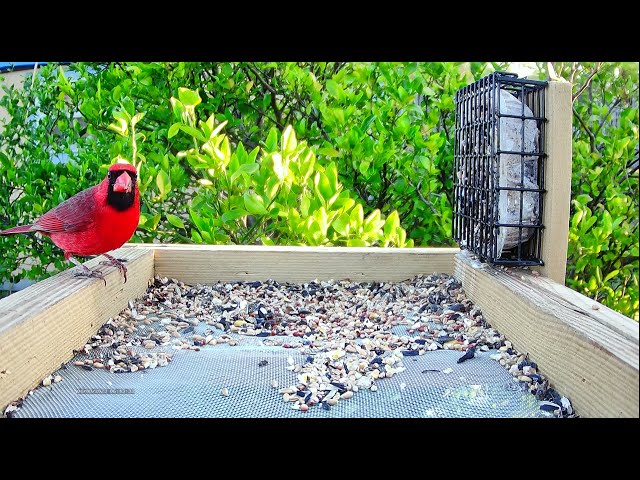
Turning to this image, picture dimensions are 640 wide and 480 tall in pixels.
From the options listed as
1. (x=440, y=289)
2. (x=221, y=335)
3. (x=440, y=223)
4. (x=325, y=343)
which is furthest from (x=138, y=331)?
(x=440, y=223)

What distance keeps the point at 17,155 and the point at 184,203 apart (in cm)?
66

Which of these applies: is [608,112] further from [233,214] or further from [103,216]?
[103,216]

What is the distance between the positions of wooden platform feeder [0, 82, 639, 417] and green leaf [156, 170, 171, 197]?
0.27 m

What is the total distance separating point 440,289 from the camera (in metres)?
1.92

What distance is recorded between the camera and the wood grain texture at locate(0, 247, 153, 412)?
44.5 inches

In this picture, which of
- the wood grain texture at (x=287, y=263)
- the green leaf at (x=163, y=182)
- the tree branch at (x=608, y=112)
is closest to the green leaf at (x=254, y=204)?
the wood grain texture at (x=287, y=263)

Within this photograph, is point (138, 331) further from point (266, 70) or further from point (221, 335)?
point (266, 70)

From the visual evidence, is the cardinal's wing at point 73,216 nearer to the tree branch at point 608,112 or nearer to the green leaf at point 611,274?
the green leaf at point 611,274

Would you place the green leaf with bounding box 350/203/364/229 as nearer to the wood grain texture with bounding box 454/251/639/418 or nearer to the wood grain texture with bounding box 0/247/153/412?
the wood grain texture with bounding box 454/251/639/418

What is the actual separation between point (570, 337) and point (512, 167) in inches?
23.3

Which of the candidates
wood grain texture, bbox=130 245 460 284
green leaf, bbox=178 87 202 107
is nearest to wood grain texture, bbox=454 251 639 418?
wood grain texture, bbox=130 245 460 284

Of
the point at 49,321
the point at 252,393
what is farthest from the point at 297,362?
the point at 49,321

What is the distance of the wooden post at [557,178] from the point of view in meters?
1.56

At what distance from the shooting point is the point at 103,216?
1731 mm
